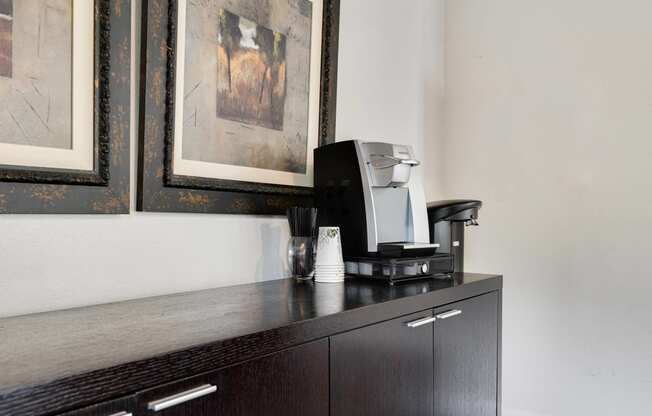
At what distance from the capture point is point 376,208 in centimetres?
165

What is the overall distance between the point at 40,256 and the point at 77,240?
0.09m

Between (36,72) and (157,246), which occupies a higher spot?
(36,72)

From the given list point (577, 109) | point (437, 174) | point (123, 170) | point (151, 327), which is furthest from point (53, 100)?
point (577, 109)

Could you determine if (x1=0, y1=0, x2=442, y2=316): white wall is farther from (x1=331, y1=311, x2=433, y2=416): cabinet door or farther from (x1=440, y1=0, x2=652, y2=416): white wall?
(x1=440, y1=0, x2=652, y2=416): white wall

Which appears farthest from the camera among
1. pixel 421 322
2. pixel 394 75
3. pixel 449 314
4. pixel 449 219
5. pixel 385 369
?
pixel 394 75

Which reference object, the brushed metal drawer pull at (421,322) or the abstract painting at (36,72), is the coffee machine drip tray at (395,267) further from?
the abstract painting at (36,72)

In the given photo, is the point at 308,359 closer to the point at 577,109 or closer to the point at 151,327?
the point at 151,327

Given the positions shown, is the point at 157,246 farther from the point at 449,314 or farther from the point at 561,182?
the point at 561,182

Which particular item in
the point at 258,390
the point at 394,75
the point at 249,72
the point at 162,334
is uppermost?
the point at 394,75

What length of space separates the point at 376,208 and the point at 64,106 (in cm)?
93

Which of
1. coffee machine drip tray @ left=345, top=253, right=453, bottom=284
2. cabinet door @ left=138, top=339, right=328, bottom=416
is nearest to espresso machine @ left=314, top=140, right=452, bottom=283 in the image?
coffee machine drip tray @ left=345, top=253, right=453, bottom=284

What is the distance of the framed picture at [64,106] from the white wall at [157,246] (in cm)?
6

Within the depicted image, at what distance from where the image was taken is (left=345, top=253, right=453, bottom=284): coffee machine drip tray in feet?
5.21

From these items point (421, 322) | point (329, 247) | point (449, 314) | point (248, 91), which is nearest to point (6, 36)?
point (248, 91)
